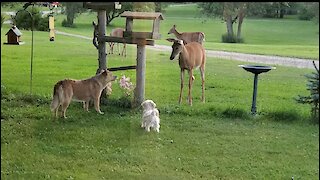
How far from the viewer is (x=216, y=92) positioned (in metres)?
2.43

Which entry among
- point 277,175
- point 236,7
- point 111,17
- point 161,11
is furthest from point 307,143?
point 111,17

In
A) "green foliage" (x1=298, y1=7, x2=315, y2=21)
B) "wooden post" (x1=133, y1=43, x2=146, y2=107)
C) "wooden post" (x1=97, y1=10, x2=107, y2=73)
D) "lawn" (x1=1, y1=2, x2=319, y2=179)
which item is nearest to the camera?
"green foliage" (x1=298, y1=7, x2=315, y2=21)

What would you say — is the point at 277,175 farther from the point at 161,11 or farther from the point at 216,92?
the point at 161,11

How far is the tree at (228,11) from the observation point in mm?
2059

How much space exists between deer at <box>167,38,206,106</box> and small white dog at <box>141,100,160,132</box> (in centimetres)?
12

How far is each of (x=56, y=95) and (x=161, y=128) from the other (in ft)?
1.65

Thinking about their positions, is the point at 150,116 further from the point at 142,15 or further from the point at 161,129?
the point at 142,15

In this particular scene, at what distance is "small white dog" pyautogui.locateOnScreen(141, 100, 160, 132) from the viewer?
2.34 meters

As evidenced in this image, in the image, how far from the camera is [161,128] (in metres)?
2.39

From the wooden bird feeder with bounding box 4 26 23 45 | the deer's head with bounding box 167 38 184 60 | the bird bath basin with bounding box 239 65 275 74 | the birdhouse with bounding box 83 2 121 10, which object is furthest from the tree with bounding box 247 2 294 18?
the wooden bird feeder with bounding box 4 26 23 45

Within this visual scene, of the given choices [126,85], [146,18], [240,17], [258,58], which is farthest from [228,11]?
[126,85]

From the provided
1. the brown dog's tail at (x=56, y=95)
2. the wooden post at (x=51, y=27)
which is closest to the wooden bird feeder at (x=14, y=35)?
the wooden post at (x=51, y=27)

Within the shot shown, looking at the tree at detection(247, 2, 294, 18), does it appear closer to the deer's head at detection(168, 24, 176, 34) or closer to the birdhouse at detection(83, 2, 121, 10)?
the deer's head at detection(168, 24, 176, 34)

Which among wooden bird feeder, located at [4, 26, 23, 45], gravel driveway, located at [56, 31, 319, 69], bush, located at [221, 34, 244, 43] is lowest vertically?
gravel driveway, located at [56, 31, 319, 69]
